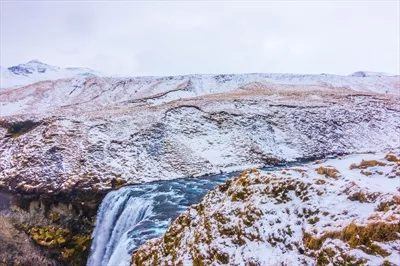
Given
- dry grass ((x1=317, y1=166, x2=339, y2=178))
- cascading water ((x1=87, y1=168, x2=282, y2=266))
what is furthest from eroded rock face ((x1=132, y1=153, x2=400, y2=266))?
cascading water ((x1=87, y1=168, x2=282, y2=266))

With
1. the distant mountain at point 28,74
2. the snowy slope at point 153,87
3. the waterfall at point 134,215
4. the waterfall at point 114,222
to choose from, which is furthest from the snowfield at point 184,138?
the distant mountain at point 28,74

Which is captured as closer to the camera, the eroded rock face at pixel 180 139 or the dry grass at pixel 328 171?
the dry grass at pixel 328 171

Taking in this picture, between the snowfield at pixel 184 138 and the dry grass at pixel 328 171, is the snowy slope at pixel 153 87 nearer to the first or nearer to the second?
the snowfield at pixel 184 138

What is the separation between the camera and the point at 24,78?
15838 cm

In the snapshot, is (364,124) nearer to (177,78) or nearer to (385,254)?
(385,254)

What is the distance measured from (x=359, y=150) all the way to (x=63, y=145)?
2657 cm

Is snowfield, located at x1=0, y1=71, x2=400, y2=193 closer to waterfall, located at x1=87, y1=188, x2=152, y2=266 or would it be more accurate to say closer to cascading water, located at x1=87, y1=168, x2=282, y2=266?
cascading water, located at x1=87, y1=168, x2=282, y2=266

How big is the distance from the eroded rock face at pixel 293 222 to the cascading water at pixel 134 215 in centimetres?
360

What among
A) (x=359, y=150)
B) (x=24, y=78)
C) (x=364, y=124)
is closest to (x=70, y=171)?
(x=359, y=150)

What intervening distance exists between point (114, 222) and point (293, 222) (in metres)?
12.7

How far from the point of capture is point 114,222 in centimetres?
1631


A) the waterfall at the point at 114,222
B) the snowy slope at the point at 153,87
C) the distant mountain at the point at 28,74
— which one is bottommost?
the waterfall at the point at 114,222

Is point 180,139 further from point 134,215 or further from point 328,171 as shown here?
point 328,171

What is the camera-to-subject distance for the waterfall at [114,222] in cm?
1478
